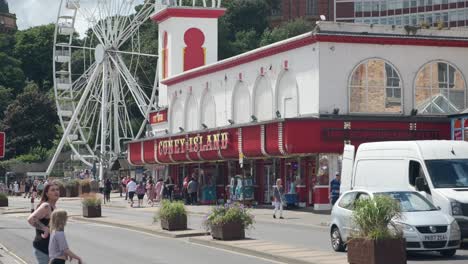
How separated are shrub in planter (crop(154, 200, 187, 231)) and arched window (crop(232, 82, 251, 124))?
74.6 feet

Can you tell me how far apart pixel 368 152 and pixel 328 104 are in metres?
16.9

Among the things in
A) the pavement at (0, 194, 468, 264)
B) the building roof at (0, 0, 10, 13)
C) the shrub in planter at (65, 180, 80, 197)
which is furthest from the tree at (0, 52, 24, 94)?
the pavement at (0, 194, 468, 264)

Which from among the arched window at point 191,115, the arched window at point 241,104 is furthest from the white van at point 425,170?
the arched window at point 191,115

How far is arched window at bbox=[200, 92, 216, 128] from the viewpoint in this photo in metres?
56.5

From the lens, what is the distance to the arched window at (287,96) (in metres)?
45.3

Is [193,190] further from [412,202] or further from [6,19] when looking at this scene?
[6,19]

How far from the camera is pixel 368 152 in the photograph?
25.9 meters

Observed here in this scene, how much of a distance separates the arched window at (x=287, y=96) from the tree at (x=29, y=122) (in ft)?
232

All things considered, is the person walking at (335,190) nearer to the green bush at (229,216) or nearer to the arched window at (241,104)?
the green bush at (229,216)

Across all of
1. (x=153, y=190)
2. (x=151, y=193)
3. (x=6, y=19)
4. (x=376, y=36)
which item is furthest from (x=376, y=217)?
(x=6, y=19)

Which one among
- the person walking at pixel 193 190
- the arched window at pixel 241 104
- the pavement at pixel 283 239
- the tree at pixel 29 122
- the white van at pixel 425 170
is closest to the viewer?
the pavement at pixel 283 239

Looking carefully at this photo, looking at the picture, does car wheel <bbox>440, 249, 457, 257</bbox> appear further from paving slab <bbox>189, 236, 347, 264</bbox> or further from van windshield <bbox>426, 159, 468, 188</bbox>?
van windshield <bbox>426, 159, 468, 188</bbox>

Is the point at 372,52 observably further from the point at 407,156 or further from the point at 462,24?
the point at 462,24

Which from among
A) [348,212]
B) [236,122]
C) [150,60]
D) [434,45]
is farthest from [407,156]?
[150,60]
